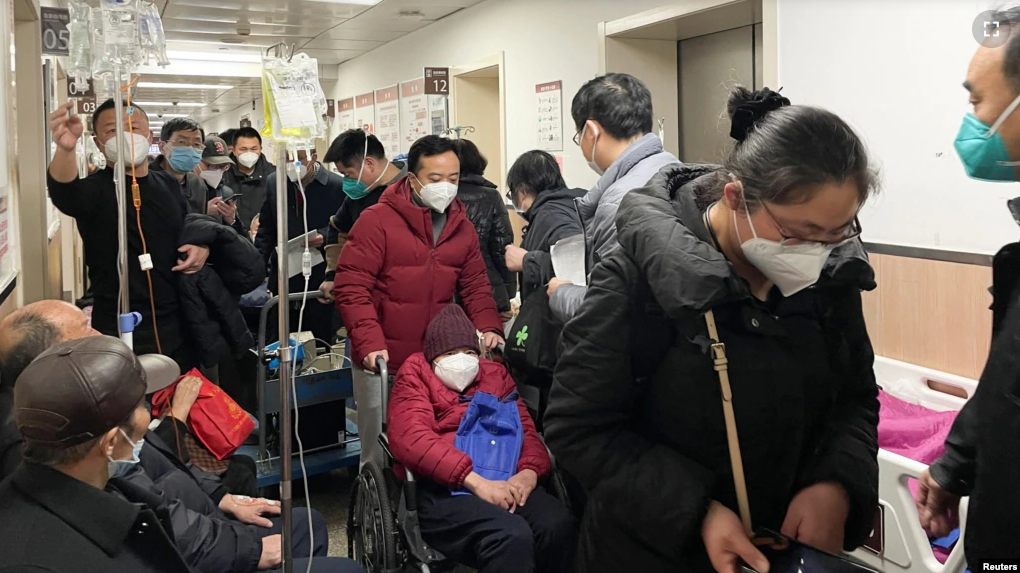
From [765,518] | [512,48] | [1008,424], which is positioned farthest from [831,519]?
[512,48]

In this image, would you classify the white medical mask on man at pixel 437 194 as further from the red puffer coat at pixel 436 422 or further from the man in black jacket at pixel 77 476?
the man in black jacket at pixel 77 476

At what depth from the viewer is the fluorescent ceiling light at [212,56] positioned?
8.32 m

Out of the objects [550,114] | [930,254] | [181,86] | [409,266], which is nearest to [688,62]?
[550,114]

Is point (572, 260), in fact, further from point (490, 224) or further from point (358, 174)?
point (358, 174)

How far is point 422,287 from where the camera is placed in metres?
2.86

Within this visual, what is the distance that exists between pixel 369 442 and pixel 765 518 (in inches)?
71.4

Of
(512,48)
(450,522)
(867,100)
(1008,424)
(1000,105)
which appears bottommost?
(450,522)

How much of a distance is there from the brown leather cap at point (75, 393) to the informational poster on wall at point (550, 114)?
4.08m

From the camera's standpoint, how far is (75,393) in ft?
4.20

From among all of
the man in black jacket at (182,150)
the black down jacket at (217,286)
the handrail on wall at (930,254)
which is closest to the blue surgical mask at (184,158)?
the man in black jacket at (182,150)

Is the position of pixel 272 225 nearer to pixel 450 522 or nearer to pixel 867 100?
pixel 450 522

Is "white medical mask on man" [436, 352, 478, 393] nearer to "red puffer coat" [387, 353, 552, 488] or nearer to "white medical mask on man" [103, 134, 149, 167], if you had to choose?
"red puffer coat" [387, 353, 552, 488]

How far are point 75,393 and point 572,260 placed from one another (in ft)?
4.43

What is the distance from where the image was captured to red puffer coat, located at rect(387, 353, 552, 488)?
7.74 feet
